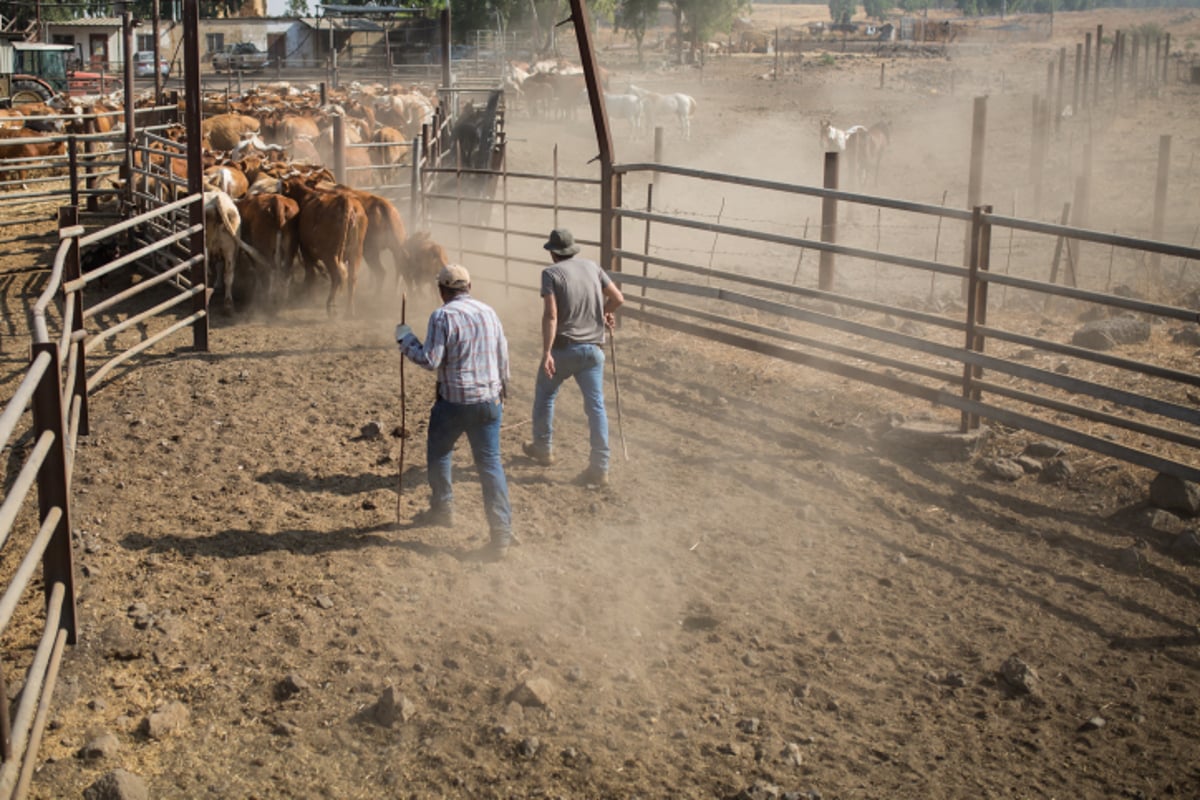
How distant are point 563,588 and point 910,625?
166cm

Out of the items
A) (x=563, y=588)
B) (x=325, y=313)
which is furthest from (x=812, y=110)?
(x=563, y=588)

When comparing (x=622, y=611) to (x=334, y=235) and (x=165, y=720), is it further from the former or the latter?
(x=334, y=235)

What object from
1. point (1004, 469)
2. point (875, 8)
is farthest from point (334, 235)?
point (875, 8)

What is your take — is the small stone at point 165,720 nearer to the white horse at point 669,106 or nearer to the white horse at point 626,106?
the white horse at point 669,106

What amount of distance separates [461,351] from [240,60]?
4902cm

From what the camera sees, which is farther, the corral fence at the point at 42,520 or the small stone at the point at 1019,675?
the small stone at the point at 1019,675

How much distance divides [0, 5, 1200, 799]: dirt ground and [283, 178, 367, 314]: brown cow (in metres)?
2.27

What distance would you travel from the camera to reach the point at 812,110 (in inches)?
1635

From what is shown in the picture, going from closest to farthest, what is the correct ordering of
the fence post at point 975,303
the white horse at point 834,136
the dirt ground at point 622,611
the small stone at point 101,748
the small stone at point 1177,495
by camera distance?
the small stone at point 101,748, the dirt ground at point 622,611, the small stone at point 1177,495, the fence post at point 975,303, the white horse at point 834,136

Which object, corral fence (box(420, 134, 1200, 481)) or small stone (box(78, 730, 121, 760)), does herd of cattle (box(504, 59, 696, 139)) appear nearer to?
corral fence (box(420, 134, 1200, 481))

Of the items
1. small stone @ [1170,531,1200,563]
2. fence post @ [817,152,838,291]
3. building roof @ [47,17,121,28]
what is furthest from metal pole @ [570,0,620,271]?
building roof @ [47,17,121,28]

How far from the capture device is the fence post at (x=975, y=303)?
8.08m

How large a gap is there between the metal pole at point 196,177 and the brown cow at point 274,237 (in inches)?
59.2

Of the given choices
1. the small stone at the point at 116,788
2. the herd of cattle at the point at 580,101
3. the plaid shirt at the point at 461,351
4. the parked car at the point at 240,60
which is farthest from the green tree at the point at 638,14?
the small stone at the point at 116,788
